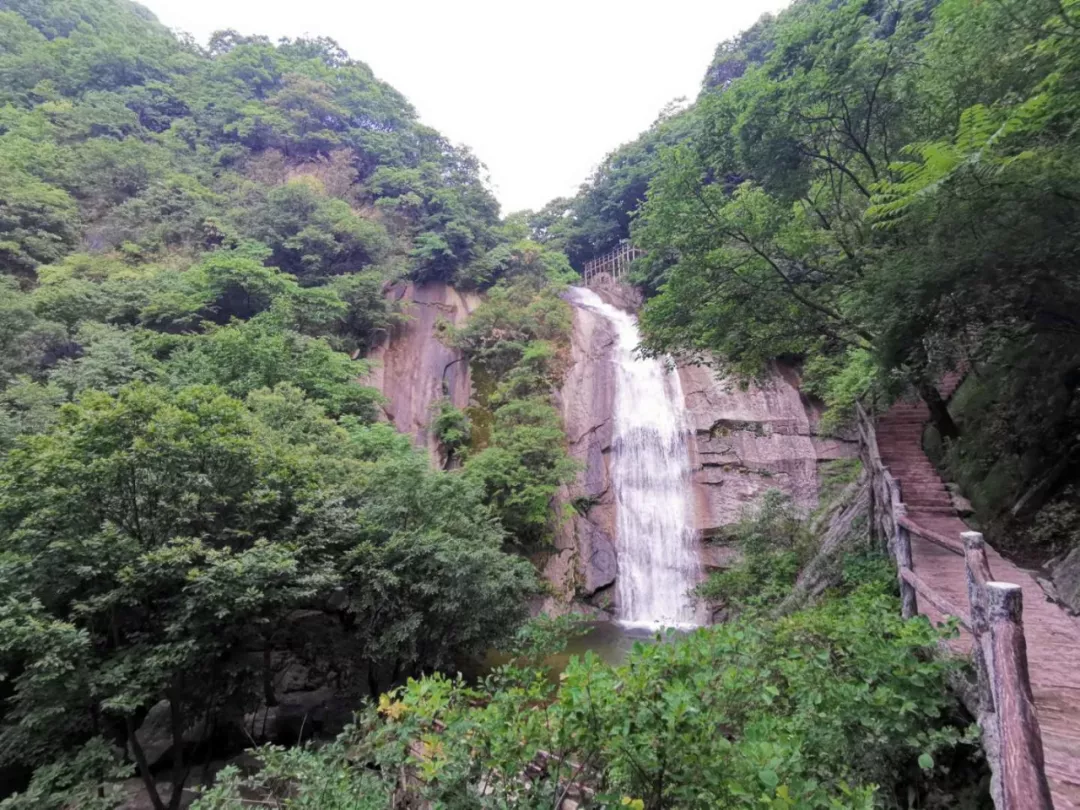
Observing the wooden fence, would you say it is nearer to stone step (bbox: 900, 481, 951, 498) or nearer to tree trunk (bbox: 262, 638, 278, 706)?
stone step (bbox: 900, 481, 951, 498)

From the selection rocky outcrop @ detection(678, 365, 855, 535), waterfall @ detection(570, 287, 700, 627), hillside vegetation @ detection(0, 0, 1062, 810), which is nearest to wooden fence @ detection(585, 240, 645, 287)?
waterfall @ detection(570, 287, 700, 627)

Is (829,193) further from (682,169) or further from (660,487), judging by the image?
(660,487)

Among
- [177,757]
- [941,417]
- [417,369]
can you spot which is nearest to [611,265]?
[417,369]

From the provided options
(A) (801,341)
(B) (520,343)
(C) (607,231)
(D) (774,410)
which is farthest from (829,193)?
(C) (607,231)

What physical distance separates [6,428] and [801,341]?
506 inches

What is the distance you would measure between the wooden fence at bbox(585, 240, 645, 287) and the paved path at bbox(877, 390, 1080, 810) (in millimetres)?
19161

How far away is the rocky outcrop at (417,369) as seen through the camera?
721 inches

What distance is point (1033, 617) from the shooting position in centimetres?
448

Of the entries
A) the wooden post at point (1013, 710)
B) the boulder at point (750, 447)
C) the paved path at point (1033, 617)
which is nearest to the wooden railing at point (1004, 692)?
the wooden post at point (1013, 710)

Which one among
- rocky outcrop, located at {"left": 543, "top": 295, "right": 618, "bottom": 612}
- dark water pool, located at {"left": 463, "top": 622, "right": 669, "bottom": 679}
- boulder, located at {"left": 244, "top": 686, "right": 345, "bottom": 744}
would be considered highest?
rocky outcrop, located at {"left": 543, "top": 295, "right": 618, "bottom": 612}

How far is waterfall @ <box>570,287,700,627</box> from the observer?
45.7 feet

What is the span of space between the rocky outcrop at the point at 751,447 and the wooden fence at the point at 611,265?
36.8 feet

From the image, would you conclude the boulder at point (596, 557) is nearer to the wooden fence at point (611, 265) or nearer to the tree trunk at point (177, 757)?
the tree trunk at point (177, 757)

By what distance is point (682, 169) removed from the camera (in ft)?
25.5
